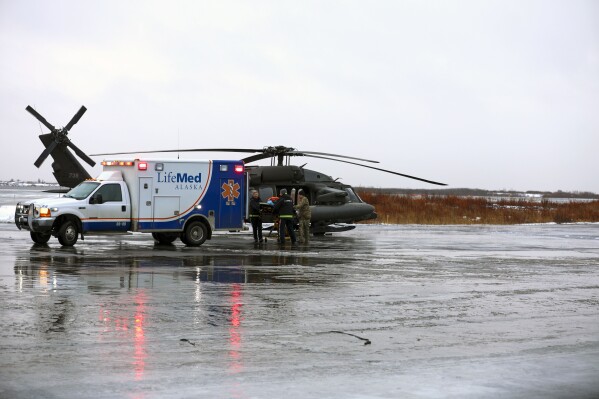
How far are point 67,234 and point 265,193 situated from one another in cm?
999

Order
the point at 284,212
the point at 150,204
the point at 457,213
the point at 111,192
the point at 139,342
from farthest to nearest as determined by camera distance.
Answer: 1. the point at 457,213
2. the point at 284,212
3. the point at 150,204
4. the point at 111,192
5. the point at 139,342

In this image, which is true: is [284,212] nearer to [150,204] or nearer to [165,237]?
[165,237]

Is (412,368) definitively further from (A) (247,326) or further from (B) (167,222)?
(B) (167,222)

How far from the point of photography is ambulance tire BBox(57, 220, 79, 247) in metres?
23.8

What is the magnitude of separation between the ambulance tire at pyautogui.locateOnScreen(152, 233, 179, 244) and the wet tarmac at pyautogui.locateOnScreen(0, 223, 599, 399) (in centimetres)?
583

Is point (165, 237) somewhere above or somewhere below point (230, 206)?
below

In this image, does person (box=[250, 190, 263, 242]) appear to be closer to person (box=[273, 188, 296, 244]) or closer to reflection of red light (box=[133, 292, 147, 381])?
person (box=[273, 188, 296, 244])

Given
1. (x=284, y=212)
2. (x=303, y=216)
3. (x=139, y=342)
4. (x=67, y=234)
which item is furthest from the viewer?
(x=303, y=216)

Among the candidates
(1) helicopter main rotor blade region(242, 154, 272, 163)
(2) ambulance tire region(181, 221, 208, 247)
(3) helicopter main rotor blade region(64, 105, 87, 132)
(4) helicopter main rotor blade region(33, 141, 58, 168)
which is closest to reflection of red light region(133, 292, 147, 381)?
(2) ambulance tire region(181, 221, 208, 247)

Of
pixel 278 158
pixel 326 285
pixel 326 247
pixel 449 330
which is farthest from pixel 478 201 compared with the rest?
pixel 449 330

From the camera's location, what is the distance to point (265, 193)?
107 ft

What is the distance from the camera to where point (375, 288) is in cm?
1480

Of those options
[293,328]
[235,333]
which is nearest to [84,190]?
[293,328]

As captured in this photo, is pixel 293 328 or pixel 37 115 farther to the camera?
pixel 37 115
